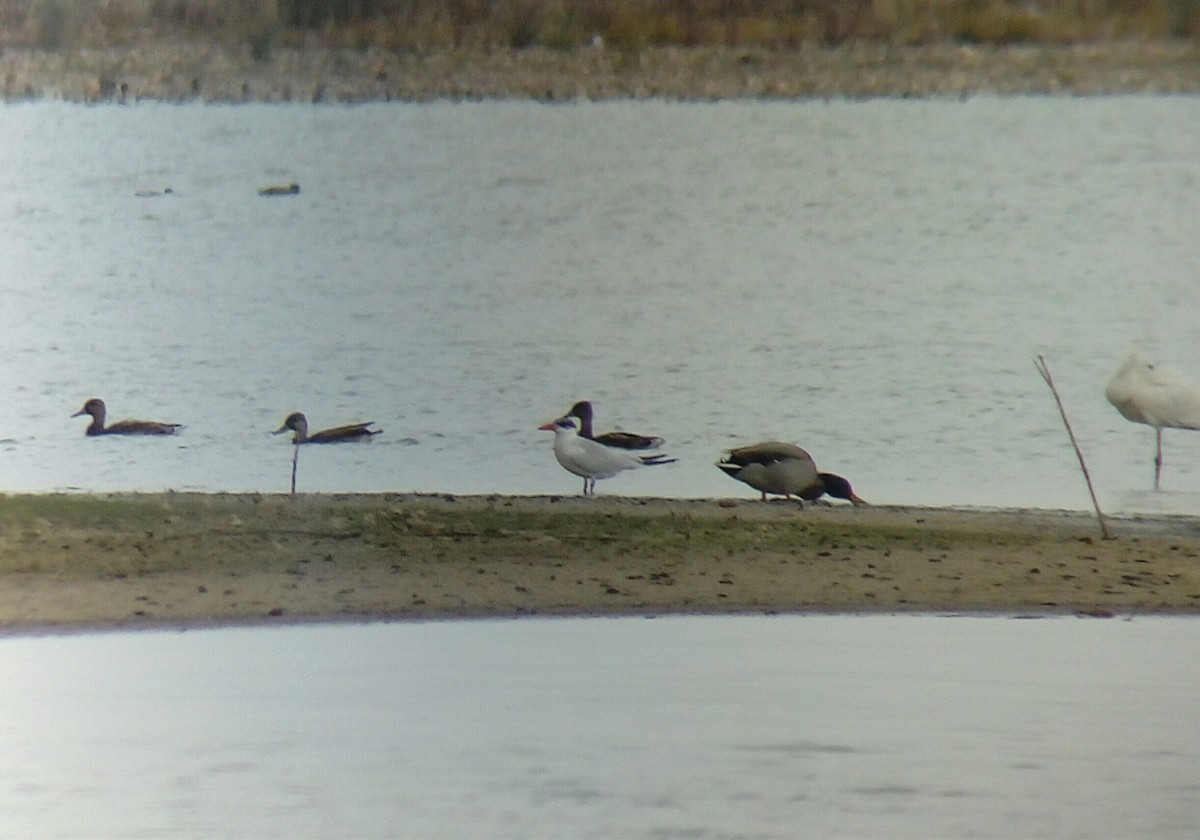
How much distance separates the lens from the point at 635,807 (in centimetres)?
404

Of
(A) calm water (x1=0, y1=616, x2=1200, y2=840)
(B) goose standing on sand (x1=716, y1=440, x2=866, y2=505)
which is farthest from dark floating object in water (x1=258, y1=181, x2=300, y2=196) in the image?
(A) calm water (x1=0, y1=616, x2=1200, y2=840)

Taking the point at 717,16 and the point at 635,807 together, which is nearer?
the point at 635,807

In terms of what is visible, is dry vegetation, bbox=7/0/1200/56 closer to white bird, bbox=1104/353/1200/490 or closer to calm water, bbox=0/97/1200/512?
calm water, bbox=0/97/1200/512

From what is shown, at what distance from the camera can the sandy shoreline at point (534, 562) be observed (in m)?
5.30

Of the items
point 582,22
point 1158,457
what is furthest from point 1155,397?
point 582,22

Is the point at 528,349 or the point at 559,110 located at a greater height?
the point at 559,110

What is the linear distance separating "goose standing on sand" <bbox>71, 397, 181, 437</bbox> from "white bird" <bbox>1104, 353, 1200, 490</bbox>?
3753 millimetres

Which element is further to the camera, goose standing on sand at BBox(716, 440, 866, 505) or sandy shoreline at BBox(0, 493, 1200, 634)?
goose standing on sand at BBox(716, 440, 866, 505)

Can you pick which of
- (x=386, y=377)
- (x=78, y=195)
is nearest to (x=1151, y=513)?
(x=386, y=377)

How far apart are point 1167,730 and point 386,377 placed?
242 inches

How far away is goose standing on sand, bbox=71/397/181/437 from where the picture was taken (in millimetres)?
8188

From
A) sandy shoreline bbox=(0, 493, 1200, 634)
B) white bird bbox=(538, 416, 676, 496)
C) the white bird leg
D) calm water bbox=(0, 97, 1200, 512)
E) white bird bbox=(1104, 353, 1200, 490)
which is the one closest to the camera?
sandy shoreline bbox=(0, 493, 1200, 634)

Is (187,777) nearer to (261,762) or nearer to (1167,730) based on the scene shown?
(261,762)

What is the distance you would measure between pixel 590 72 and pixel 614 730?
783 cm
